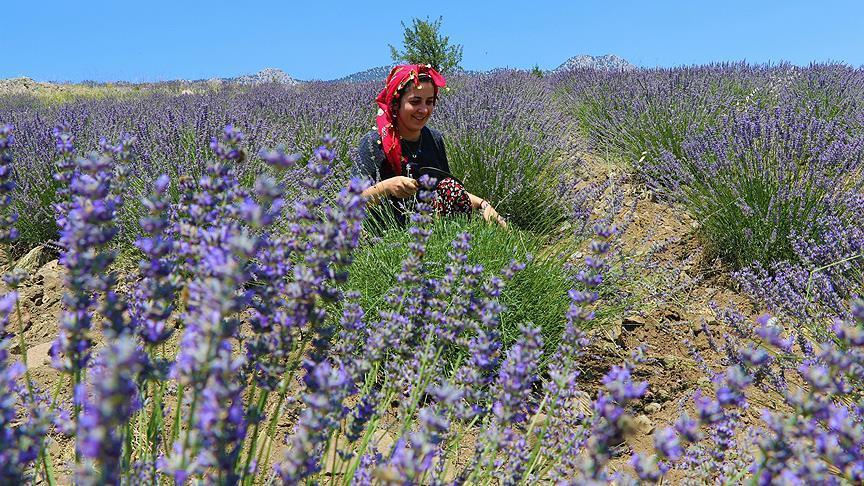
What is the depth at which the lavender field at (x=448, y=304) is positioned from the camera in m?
0.76

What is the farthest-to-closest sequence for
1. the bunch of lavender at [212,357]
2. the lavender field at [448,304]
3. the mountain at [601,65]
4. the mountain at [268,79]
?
the mountain at [268,79]
the mountain at [601,65]
the lavender field at [448,304]
the bunch of lavender at [212,357]

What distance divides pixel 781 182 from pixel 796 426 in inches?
117

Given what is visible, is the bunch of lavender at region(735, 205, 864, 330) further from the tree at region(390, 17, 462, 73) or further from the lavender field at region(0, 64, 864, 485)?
the tree at region(390, 17, 462, 73)

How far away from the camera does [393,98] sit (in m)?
3.33

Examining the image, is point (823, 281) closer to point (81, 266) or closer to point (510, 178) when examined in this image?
point (510, 178)

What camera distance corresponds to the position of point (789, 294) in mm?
2451

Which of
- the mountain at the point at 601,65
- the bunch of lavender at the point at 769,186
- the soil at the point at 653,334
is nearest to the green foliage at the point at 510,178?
the soil at the point at 653,334

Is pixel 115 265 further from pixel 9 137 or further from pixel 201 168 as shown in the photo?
pixel 9 137

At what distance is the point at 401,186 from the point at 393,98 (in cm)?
71

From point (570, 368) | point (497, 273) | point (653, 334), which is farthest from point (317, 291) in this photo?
point (653, 334)

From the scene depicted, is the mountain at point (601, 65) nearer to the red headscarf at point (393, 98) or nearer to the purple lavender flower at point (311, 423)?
the red headscarf at point (393, 98)

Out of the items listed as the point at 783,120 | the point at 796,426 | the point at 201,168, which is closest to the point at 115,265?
the point at 201,168

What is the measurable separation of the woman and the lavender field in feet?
0.76

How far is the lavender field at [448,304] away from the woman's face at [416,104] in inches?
19.9
